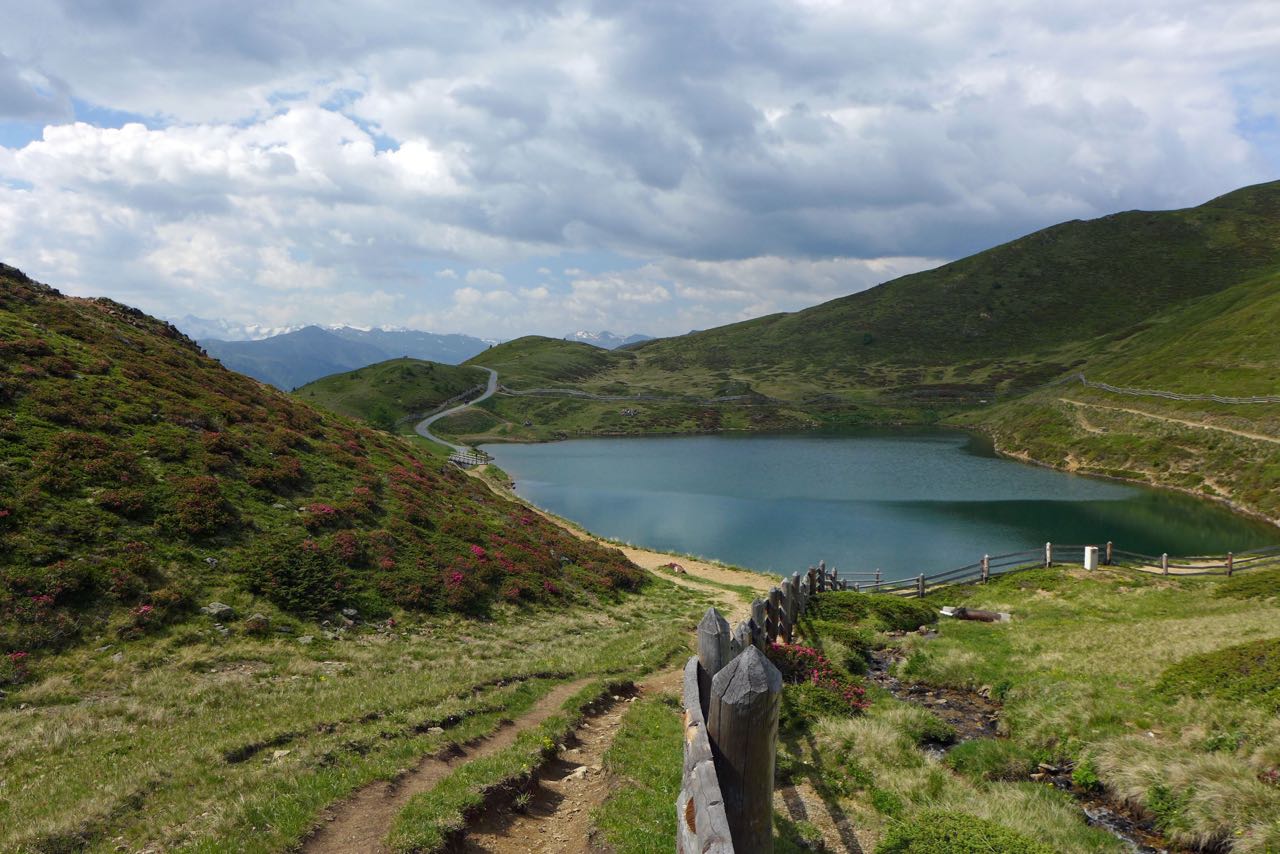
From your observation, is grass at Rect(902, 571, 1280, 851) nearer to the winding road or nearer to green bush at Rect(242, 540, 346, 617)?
green bush at Rect(242, 540, 346, 617)

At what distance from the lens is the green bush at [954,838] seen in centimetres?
711

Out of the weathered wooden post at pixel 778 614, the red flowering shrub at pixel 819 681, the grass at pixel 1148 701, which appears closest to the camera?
the grass at pixel 1148 701

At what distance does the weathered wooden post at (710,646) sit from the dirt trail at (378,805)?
482 cm

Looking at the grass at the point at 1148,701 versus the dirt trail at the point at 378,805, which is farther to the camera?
the grass at the point at 1148,701

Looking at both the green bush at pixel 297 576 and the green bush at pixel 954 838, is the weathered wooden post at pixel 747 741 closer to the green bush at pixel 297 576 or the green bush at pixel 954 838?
the green bush at pixel 954 838

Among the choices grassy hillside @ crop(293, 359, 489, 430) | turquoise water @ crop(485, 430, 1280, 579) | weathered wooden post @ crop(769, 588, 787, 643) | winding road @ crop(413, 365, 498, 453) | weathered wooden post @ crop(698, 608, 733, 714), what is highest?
grassy hillside @ crop(293, 359, 489, 430)

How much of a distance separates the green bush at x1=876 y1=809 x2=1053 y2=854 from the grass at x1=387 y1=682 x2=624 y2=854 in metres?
5.76

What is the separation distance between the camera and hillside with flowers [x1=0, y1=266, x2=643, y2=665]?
17906 mm

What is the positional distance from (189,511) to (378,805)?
17435mm

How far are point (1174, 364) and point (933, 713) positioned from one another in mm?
143832

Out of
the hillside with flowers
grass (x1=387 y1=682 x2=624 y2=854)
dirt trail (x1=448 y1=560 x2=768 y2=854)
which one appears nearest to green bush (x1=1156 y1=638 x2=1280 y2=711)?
dirt trail (x1=448 y1=560 x2=768 y2=854)

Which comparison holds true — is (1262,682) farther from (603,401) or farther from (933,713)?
(603,401)

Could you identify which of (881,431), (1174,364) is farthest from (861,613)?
(881,431)

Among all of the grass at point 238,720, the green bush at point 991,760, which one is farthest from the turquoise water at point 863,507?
the green bush at point 991,760
